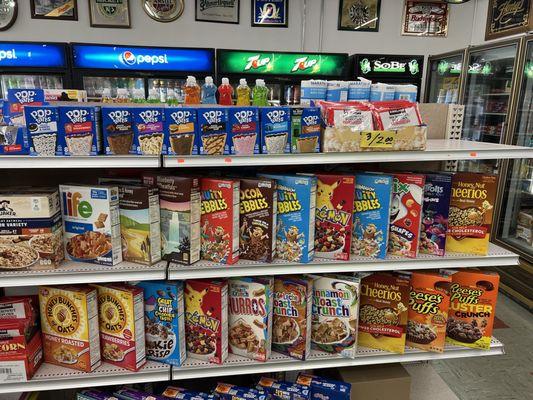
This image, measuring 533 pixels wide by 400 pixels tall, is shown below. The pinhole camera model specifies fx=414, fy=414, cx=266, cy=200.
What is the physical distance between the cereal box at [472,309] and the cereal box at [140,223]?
1.49m

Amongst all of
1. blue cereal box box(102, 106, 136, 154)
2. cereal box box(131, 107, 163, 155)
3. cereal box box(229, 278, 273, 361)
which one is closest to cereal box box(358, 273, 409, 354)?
cereal box box(229, 278, 273, 361)

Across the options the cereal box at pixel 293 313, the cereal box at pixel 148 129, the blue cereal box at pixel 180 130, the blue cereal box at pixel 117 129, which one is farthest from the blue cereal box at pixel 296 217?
the blue cereal box at pixel 117 129

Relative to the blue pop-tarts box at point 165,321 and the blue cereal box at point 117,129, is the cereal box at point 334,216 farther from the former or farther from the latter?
the blue cereal box at point 117,129

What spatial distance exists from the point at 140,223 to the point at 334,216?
879 millimetres

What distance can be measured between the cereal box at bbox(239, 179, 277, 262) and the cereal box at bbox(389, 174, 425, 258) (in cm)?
58

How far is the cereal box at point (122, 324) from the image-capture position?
1859mm

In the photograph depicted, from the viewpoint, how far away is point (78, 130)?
5.46 ft

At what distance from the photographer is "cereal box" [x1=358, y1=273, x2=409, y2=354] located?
6.70ft

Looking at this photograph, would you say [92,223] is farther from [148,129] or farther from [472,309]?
[472,309]

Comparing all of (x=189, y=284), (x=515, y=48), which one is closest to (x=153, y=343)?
(x=189, y=284)

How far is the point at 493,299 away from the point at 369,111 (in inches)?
44.6

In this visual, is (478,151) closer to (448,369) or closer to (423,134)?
(423,134)

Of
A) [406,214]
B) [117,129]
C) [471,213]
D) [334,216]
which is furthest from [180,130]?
[471,213]

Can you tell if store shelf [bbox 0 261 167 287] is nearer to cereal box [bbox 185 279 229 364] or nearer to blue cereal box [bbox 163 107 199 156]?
cereal box [bbox 185 279 229 364]
